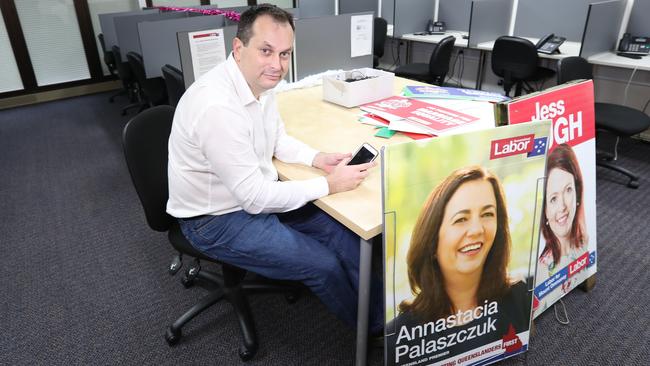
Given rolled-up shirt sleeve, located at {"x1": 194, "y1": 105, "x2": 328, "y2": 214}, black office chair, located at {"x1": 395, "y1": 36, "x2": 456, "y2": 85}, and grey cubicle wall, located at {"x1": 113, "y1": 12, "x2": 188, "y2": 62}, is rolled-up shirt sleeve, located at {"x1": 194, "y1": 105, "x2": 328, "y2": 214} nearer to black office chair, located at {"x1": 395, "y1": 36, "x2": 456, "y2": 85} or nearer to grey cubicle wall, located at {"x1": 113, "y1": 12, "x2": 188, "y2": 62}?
black office chair, located at {"x1": 395, "y1": 36, "x2": 456, "y2": 85}

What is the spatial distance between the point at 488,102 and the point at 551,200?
620 millimetres

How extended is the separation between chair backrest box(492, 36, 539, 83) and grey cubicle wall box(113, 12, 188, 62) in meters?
2.92

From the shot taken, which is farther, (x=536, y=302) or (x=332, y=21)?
(x=332, y=21)

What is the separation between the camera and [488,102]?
6.01 feet

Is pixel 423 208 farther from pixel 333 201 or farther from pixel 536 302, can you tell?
pixel 536 302

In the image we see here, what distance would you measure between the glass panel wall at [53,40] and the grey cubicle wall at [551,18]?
5263mm

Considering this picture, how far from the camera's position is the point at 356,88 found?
1.86m

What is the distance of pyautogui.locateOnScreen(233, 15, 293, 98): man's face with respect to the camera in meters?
1.20

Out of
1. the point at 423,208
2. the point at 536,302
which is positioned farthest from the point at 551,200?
the point at 423,208

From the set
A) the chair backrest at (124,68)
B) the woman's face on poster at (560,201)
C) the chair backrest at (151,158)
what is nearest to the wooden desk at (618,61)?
the woman's face on poster at (560,201)

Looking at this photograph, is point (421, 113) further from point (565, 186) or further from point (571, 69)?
point (571, 69)

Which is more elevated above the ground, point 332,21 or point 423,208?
point 332,21

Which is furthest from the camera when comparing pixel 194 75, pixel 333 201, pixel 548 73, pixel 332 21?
pixel 548 73

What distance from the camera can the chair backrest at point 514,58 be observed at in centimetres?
335
